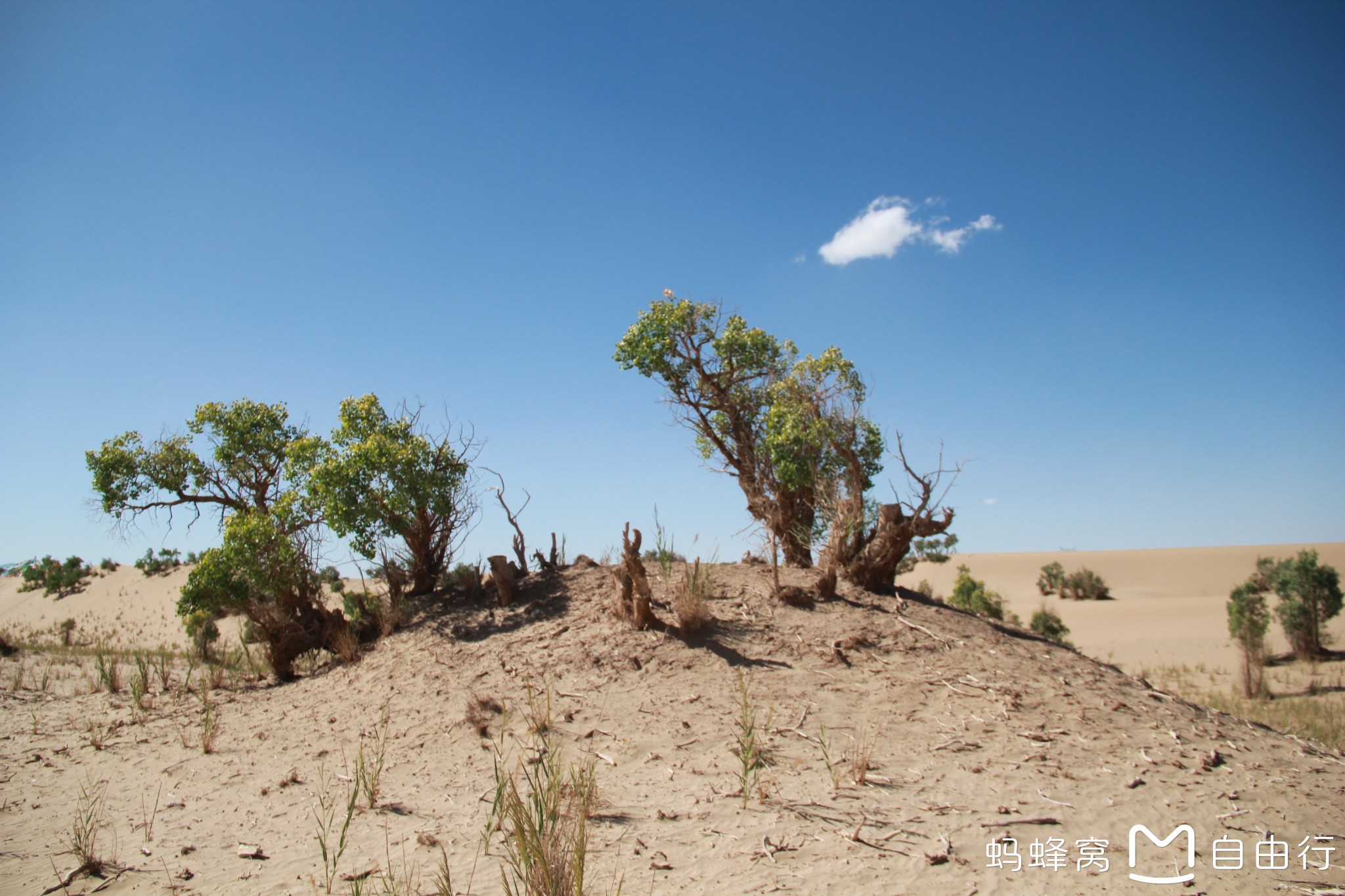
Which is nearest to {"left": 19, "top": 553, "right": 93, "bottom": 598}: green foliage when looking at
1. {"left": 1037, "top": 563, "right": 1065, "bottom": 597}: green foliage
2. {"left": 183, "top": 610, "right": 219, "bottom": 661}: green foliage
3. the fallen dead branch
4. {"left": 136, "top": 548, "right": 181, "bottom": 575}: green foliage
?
{"left": 136, "top": 548, "right": 181, "bottom": 575}: green foliage

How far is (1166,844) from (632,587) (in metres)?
6.07

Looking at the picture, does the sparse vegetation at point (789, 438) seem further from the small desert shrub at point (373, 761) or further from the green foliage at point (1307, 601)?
the green foliage at point (1307, 601)

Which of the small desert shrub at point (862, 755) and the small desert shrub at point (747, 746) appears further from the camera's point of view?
the small desert shrub at point (862, 755)

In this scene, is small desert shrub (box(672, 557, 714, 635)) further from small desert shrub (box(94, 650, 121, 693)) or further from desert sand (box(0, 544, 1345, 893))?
small desert shrub (box(94, 650, 121, 693))

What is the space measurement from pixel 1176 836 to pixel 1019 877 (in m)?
1.51

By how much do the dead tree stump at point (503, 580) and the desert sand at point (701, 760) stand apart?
0.74 ft

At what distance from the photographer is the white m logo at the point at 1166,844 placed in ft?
13.6

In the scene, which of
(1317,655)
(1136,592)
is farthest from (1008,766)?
(1136,592)

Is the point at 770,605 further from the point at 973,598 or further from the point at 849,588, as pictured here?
the point at 973,598

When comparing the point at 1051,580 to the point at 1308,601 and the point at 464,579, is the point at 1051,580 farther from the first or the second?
the point at 464,579

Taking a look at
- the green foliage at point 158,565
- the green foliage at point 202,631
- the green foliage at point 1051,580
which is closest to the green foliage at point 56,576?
the green foliage at point 158,565

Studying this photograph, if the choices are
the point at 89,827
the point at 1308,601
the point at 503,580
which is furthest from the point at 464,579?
the point at 1308,601

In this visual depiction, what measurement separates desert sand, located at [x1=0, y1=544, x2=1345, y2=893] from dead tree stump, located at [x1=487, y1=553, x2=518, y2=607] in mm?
225

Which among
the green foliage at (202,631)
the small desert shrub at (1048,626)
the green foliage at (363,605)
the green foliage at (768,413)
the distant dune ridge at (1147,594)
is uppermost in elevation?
the green foliage at (768,413)
